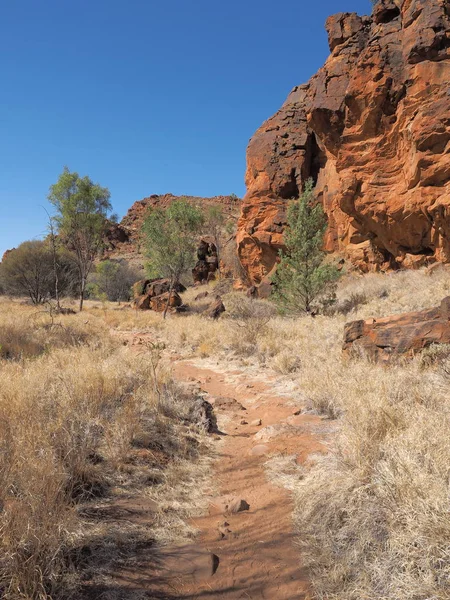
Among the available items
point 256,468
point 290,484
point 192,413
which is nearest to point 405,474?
point 290,484

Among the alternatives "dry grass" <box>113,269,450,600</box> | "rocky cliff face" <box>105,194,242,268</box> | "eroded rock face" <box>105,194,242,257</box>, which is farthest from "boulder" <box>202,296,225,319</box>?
"eroded rock face" <box>105,194,242,257</box>

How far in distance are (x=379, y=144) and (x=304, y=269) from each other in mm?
7290

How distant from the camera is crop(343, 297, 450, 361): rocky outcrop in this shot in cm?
494

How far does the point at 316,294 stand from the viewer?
38.1ft

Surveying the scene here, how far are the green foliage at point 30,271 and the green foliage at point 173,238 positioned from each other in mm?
11077

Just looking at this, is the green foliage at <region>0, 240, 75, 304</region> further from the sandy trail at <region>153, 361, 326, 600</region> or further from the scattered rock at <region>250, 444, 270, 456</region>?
the scattered rock at <region>250, 444, 270, 456</region>

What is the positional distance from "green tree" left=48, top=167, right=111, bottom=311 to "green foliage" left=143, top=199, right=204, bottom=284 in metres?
4.22

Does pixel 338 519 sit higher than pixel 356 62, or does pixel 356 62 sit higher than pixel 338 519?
pixel 356 62

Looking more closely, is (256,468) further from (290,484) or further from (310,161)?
(310,161)

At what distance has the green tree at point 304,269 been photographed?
11.5 metres

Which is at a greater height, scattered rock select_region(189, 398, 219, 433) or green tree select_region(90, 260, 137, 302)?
green tree select_region(90, 260, 137, 302)

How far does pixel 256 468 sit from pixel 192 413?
1.32 m

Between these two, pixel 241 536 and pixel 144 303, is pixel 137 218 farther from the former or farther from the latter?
pixel 241 536

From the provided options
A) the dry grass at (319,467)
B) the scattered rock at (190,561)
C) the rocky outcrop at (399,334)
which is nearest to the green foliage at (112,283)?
the dry grass at (319,467)
